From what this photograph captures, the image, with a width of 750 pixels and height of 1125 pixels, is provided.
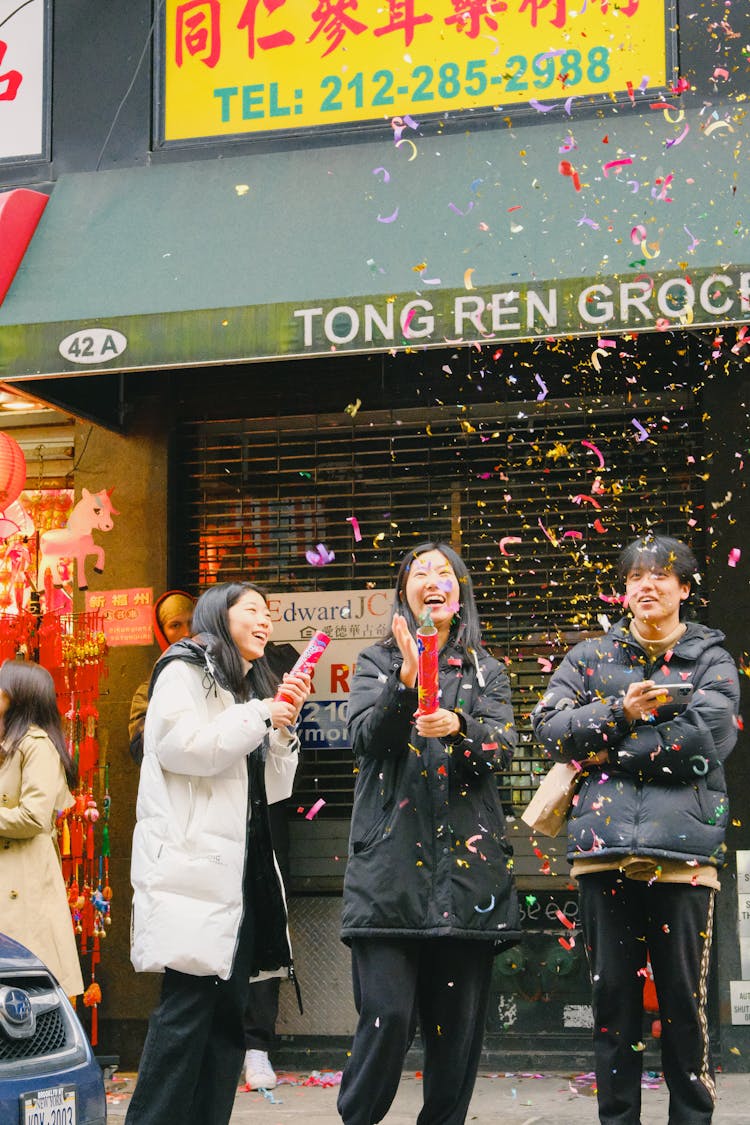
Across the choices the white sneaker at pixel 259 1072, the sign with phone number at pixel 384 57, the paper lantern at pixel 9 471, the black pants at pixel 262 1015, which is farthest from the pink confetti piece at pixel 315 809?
the sign with phone number at pixel 384 57

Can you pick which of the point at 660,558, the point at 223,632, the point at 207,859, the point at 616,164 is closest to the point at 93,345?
the point at 223,632

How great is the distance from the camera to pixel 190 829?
5340mm

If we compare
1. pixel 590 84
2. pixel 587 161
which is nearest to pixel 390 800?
pixel 587 161

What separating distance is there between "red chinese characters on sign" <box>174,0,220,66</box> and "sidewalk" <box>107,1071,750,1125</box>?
536 centimetres

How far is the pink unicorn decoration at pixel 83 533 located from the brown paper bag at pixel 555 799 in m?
3.56

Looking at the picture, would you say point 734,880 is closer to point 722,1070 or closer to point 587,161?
point 722,1070

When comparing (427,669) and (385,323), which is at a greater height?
(385,323)

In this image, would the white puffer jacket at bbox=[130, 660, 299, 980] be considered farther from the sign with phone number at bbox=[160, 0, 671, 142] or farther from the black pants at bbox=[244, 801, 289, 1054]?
the sign with phone number at bbox=[160, 0, 671, 142]

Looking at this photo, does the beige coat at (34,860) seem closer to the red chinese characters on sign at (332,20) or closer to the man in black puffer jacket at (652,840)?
the man in black puffer jacket at (652,840)

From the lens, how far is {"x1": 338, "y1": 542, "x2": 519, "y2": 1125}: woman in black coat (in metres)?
5.11

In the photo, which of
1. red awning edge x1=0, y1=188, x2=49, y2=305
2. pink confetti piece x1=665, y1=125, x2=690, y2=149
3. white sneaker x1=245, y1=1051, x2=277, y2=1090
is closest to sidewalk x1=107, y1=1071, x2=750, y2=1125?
white sneaker x1=245, y1=1051, x2=277, y2=1090

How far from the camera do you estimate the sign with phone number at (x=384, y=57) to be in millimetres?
7562

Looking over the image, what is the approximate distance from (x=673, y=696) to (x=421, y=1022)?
1.43 metres

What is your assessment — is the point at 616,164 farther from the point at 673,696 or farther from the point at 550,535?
the point at 673,696
